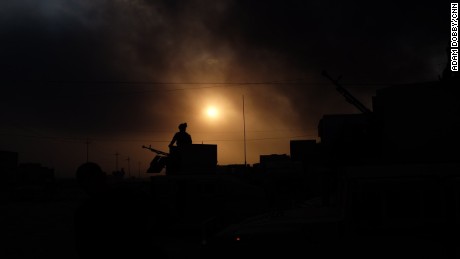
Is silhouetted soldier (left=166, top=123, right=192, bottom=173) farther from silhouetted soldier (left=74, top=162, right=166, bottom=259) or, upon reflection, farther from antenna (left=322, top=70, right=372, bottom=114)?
silhouetted soldier (left=74, top=162, right=166, bottom=259)

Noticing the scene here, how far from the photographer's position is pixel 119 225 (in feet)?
8.49

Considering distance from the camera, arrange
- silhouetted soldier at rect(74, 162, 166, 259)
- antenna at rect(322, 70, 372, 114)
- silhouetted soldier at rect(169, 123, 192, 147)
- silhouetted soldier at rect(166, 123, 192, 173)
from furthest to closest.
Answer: silhouetted soldier at rect(169, 123, 192, 147), silhouetted soldier at rect(166, 123, 192, 173), antenna at rect(322, 70, 372, 114), silhouetted soldier at rect(74, 162, 166, 259)

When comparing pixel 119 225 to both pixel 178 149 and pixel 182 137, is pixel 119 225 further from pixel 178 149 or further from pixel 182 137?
pixel 182 137

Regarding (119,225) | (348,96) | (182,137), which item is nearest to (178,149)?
(182,137)

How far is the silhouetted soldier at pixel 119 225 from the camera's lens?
8.48 ft

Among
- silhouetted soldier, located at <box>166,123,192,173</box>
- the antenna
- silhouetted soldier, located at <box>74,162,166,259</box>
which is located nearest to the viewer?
silhouetted soldier, located at <box>74,162,166,259</box>

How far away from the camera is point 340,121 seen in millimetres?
15812

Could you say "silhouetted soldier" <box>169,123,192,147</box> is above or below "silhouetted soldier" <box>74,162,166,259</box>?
above

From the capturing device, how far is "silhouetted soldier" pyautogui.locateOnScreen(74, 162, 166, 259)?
8.48 feet

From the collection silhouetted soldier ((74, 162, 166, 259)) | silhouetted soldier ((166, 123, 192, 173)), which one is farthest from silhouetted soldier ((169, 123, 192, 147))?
silhouetted soldier ((74, 162, 166, 259))

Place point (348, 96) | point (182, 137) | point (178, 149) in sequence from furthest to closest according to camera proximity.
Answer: point (182, 137)
point (178, 149)
point (348, 96)

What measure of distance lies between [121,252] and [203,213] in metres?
8.19

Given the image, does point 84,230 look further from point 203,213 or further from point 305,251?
point 203,213

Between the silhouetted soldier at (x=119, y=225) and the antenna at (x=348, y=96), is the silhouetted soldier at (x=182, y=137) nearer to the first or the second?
the antenna at (x=348, y=96)
